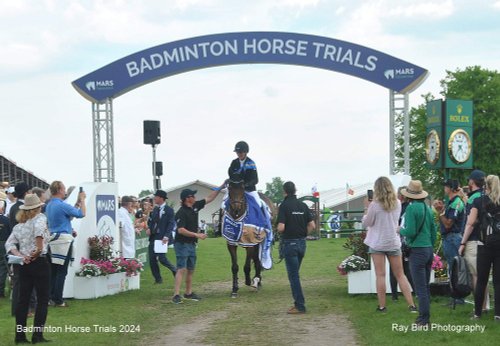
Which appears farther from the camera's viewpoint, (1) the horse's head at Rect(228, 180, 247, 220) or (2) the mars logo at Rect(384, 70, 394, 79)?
(2) the mars logo at Rect(384, 70, 394, 79)

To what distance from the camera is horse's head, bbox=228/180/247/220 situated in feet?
46.8

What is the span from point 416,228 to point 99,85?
11.2 metres

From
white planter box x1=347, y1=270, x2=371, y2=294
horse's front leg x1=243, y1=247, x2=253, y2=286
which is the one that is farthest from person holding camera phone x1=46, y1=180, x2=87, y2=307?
white planter box x1=347, y1=270, x2=371, y2=294

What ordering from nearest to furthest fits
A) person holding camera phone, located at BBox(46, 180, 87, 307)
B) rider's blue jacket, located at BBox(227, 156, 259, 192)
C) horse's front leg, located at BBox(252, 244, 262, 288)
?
person holding camera phone, located at BBox(46, 180, 87, 307)
rider's blue jacket, located at BBox(227, 156, 259, 192)
horse's front leg, located at BBox(252, 244, 262, 288)

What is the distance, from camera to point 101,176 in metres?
20.1

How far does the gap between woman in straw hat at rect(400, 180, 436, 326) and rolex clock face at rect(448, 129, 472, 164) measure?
9.26 meters

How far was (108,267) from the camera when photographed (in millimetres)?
14750

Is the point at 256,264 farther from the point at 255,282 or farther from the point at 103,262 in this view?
the point at 103,262

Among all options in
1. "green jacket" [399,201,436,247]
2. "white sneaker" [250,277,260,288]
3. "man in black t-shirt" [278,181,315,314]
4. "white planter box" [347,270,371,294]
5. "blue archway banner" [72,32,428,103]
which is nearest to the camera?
"green jacket" [399,201,436,247]

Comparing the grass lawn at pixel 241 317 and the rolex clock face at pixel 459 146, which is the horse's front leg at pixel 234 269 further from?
the rolex clock face at pixel 459 146

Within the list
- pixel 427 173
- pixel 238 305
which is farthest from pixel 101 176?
pixel 427 173

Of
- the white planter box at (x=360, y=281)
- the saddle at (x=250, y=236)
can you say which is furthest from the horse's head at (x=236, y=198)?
the white planter box at (x=360, y=281)

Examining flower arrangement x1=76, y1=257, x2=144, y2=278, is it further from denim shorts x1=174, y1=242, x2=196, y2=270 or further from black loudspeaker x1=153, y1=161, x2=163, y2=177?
black loudspeaker x1=153, y1=161, x2=163, y2=177

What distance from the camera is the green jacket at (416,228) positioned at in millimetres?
10477
